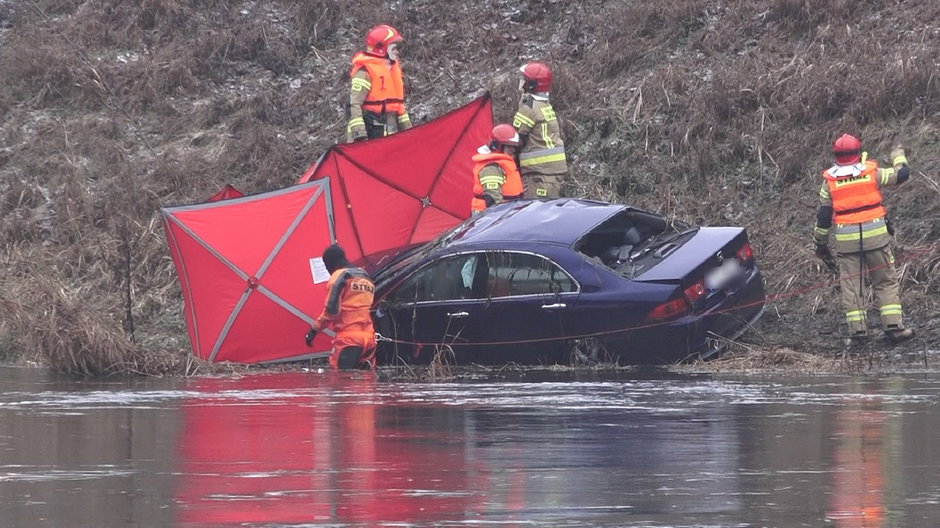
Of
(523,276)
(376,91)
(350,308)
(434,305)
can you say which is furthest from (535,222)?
(376,91)

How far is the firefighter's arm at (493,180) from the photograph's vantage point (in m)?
16.9

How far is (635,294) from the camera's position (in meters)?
14.0

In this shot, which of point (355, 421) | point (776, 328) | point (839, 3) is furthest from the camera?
point (839, 3)

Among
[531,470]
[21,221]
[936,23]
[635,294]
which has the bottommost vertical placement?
[531,470]

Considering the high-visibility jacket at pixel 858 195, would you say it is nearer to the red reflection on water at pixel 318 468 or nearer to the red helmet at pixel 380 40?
the red reflection on water at pixel 318 468

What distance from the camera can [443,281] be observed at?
1479 cm

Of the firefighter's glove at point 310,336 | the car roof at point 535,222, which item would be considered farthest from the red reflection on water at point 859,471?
the firefighter's glove at point 310,336

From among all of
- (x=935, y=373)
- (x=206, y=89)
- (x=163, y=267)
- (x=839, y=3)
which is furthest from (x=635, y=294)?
(x=206, y=89)

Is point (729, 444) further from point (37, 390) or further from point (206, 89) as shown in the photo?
point (206, 89)

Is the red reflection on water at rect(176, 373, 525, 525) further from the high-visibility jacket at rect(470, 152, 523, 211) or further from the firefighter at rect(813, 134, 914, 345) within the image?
the firefighter at rect(813, 134, 914, 345)

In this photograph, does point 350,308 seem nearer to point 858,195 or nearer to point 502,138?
point 502,138

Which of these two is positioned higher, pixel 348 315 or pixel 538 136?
pixel 538 136

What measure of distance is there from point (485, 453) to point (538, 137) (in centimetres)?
823

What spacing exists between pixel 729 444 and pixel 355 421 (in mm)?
2820
